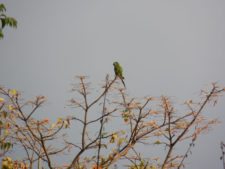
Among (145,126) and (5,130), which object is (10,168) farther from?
(145,126)

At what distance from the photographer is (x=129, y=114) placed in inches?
239

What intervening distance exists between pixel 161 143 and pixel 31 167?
9.70 ft

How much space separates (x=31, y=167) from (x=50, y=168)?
1.27 meters

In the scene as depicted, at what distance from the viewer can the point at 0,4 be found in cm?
583

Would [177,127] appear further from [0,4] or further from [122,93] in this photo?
[0,4]

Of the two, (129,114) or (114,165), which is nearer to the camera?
(114,165)

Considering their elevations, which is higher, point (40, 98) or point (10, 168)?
point (40, 98)

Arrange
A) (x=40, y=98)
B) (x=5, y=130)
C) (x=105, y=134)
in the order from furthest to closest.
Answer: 1. (x=5, y=130)
2. (x=40, y=98)
3. (x=105, y=134)

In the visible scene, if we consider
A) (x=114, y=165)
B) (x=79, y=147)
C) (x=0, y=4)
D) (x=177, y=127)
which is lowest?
(x=114, y=165)

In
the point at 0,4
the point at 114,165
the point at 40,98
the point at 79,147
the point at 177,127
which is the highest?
the point at 0,4

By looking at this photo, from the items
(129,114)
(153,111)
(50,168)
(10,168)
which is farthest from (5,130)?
(153,111)

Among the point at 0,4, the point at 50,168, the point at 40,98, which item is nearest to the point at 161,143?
the point at 50,168

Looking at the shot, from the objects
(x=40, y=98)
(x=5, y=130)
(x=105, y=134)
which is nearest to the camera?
(x=105, y=134)

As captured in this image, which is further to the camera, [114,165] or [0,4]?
[0,4]
